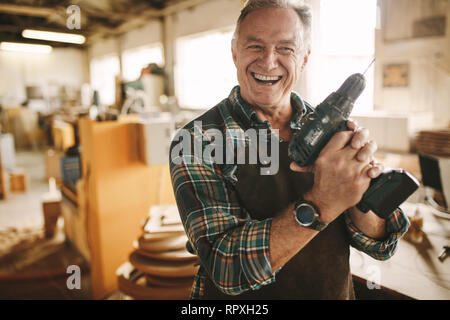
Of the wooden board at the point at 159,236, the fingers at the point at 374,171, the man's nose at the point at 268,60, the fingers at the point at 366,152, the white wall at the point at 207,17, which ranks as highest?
the white wall at the point at 207,17

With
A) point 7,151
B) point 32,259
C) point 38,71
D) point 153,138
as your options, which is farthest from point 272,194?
point 38,71

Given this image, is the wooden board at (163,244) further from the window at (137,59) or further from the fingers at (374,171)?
the window at (137,59)

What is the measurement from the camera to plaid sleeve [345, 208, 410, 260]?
0.98 m

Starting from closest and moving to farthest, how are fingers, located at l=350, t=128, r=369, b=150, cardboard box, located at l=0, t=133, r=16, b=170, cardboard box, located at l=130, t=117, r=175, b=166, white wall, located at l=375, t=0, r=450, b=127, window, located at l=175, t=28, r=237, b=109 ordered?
fingers, located at l=350, t=128, r=369, b=150 → cardboard box, located at l=130, t=117, r=175, b=166 → white wall, located at l=375, t=0, r=450, b=127 → cardboard box, located at l=0, t=133, r=16, b=170 → window, located at l=175, t=28, r=237, b=109

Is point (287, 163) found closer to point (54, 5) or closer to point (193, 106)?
point (193, 106)

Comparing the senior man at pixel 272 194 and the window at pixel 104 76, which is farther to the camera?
the window at pixel 104 76

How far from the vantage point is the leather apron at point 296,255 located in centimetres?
97

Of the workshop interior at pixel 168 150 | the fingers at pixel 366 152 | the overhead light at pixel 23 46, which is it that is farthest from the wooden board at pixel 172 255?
Answer: the overhead light at pixel 23 46

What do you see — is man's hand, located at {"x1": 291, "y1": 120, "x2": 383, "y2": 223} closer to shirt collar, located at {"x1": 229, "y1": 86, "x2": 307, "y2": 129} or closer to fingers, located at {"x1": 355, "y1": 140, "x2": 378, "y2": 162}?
fingers, located at {"x1": 355, "y1": 140, "x2": 378, "y2": 162}

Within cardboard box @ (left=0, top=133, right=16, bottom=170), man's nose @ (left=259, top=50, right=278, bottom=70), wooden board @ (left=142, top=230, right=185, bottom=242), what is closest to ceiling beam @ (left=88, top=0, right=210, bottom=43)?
cardboard box @ (left=0, top=133, right=16, bottom=170)

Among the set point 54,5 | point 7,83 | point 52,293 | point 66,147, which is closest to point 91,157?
point 66,147

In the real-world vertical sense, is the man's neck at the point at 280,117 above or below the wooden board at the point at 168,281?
above

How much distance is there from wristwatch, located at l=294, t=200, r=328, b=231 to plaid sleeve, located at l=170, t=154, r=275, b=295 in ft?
0.27

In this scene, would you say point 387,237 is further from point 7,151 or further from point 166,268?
point 7,151
